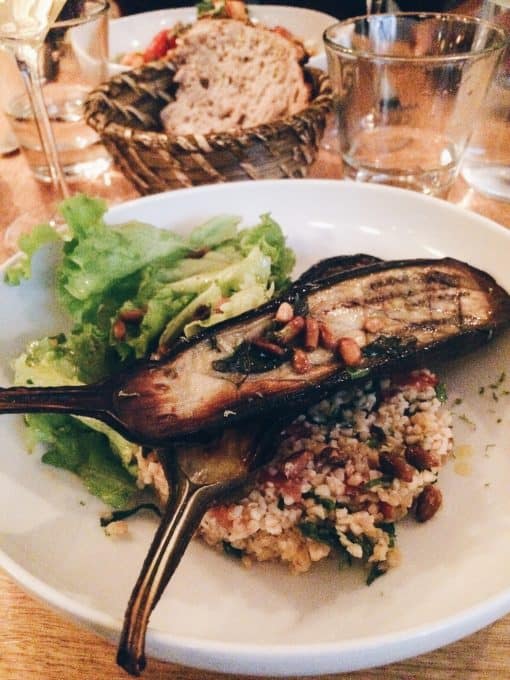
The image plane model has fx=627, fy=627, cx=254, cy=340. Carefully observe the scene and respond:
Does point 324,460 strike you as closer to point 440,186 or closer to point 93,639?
point 93,639

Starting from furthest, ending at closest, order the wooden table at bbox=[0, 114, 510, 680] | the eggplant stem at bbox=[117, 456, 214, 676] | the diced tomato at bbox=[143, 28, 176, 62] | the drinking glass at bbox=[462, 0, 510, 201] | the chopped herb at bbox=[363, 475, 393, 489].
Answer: the diced tomato at bbox=[143, 28, 176, 62]
the drinking glass at bbox=[462, 0, 510, 201]
the chopped herb at bbox=[363, 475, 393, 489]
the wooden table at bbox=[0, 114, 510, 680]
the eggplant stem at bbox=[117, 456, 214, 676]

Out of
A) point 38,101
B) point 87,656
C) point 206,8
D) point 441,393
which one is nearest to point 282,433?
point 441,393

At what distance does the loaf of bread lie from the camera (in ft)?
6.41

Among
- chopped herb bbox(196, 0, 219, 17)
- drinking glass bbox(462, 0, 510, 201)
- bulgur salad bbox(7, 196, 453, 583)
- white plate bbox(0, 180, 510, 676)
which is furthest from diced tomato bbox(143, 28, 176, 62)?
white plate bbox(0, 180, 510, 676)

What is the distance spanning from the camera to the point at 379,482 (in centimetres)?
94

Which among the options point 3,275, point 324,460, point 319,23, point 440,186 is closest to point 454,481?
point 324,460

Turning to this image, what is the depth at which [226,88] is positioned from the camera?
6.82ft

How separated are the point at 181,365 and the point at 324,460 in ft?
0.88

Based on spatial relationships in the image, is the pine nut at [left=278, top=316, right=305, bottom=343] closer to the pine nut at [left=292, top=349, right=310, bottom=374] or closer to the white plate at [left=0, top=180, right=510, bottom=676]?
the pine nut at [left=292, top=349, right=310, bottom=374]

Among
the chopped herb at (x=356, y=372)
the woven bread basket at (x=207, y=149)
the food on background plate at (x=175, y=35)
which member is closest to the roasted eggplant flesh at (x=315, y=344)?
the chopped herb at (x=356, y=372)

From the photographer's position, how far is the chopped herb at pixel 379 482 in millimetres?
937

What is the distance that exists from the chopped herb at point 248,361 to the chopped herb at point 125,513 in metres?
0.24

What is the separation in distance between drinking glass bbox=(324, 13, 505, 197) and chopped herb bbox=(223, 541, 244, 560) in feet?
3.97

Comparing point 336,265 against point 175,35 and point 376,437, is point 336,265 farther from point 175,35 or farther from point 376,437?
point 175,35
